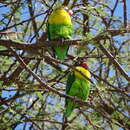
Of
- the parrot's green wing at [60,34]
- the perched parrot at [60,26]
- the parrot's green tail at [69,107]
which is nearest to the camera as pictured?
the parrot's green wing at [60,34]

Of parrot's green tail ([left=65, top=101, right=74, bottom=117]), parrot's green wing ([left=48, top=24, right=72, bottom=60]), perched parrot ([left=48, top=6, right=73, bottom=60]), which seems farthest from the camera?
parrot's green tail ([left=65, top=101, right=74, bottom=117])

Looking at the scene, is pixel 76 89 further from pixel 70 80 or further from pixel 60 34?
pixel 60 34

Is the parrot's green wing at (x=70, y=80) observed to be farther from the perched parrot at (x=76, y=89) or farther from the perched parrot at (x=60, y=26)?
the perched parrot at (x=60, y=26)

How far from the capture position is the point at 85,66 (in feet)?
10.7

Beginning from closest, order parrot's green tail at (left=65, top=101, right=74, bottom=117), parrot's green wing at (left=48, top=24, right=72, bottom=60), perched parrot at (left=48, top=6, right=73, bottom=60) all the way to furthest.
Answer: parrot's green wing at (left=48, top=24, right=72, bottom=60) → perched parrot at (left=48, top=6, right=73, bottom=60) → parrot's green tail at (left=65, top=101, right=74, bottom=117)

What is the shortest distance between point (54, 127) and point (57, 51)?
9.84ft

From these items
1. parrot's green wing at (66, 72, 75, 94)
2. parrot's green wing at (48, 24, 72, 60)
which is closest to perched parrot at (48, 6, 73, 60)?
parrot's green wing at (48, 24, 72, 60)

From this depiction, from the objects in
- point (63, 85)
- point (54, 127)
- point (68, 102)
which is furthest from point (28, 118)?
point (54, 127)

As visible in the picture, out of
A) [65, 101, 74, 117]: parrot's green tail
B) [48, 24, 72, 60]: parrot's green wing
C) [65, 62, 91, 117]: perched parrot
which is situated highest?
[48, 24, 72, 60]: parrot's green wing

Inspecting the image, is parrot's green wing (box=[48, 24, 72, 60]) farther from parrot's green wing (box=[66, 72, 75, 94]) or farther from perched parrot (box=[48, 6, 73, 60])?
parrot's green wing (box=[66, 72, 75, 94])

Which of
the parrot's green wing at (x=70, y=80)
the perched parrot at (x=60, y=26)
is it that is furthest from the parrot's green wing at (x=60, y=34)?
the parrot's green wing at (x=70, y=80)

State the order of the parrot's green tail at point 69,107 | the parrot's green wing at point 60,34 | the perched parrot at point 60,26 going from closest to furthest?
the parrot's green wing at point 60,34 < the perched parrot at point 60,26 < the parrot's green tail at point 69,107

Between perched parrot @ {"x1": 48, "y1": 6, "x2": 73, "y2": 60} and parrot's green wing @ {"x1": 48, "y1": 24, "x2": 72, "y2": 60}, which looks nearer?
parrot's green wing @ {"x1": 48, "y1": 24, "x2": 72, "y2": 60}

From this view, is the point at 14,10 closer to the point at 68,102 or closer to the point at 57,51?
the point at 57,51
